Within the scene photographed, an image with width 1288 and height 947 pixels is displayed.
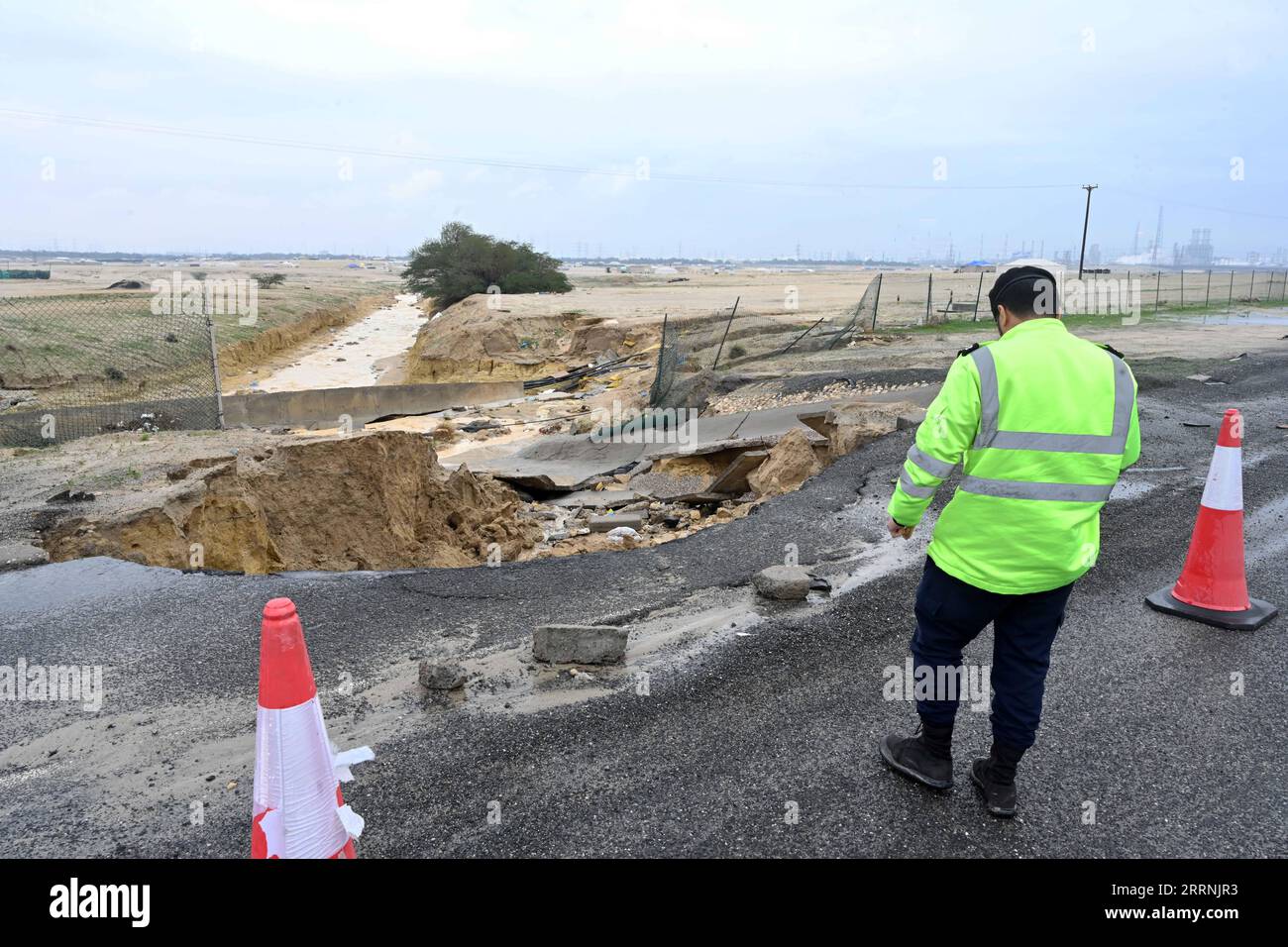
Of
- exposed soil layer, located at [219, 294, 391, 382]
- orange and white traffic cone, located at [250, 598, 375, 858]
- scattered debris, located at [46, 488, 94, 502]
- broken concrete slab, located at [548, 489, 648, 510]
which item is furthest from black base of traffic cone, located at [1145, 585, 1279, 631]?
exposed soil layer, located at [219, 294, 391, 382]

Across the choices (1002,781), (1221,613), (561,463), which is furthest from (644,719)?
(561,463)

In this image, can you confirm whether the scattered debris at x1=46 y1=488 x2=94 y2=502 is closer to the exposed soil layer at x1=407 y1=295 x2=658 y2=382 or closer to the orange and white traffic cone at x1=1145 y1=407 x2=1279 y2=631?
the orange and white traffic cone at x1=1145 y1=407 x2=1279 y2=631

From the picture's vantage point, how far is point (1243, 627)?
506 cm

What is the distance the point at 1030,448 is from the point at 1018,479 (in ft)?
0.39

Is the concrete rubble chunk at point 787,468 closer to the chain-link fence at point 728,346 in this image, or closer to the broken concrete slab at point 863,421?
the broken concrete slab at point 863,421

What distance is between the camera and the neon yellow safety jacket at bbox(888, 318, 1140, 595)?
307 centimetres

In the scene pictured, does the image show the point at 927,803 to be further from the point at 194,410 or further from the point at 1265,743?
the point at 194,410

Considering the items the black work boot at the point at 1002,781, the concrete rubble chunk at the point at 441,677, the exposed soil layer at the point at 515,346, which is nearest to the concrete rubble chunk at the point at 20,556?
the concrete rubble chunk at the point at 441,677

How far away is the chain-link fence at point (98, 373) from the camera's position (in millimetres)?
13273

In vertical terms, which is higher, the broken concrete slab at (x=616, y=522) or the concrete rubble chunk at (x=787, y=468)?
the concrete rubble chunk at (x=787, y=468)

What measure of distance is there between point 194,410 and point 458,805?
1334cm

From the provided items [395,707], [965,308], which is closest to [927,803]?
[395,707]

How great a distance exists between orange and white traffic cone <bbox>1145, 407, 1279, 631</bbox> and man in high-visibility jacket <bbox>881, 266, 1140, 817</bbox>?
239 centimetres

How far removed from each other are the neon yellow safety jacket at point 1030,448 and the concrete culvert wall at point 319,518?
21.9 feet
